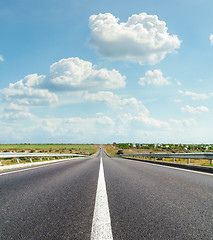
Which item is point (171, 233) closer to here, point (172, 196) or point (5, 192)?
point (172, 196)

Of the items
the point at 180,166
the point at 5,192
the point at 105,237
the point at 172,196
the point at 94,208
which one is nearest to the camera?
the point at 105,237

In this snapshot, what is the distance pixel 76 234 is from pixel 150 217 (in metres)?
1.17

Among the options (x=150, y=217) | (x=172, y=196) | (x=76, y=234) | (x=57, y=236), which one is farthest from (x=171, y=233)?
(x=172, y=196)

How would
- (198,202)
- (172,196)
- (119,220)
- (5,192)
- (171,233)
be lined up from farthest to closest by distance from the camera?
(5,192) < (172,196) < (198,202) < (119,220) < (171,233)

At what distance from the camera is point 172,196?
166 inches

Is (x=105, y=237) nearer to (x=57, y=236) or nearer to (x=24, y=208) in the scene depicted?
(x=57, y=236)

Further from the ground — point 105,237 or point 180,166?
point 105,237

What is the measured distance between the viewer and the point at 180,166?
38.4 feet

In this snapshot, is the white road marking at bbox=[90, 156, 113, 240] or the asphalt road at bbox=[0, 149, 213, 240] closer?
the white road marking at bbox=[90, 156, 113, 240]

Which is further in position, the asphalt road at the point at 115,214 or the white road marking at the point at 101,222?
the asphalt road at the point at 115,214

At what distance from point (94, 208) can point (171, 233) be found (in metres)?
1.41

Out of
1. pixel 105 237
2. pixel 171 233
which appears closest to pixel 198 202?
pixel 171 233

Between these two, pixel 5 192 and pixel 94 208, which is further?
pixel 5 192

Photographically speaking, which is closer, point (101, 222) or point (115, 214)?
point (101, 222)
